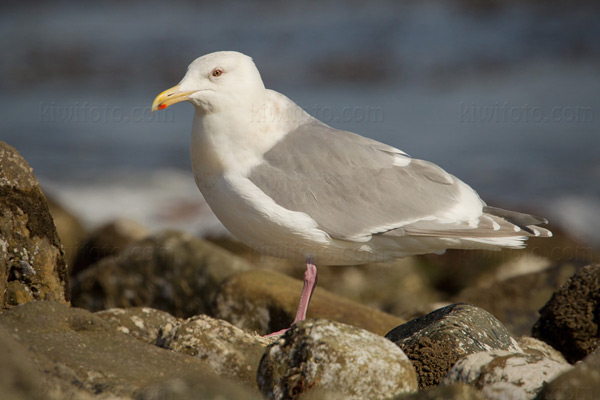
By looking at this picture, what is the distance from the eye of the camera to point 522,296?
765 cm

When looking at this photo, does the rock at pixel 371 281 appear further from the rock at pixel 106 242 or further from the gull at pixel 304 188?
the gull at pixel 304 188

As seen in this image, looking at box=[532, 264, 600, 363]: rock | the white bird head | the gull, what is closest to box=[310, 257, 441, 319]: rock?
box=[532, 264, 600, 363]: rock

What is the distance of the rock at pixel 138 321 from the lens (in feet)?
16.9

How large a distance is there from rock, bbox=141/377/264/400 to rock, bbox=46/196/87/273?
23.3 ft

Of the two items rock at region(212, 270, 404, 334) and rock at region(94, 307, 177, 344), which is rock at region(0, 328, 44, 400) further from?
rock at region(212, 270, 404, 334)

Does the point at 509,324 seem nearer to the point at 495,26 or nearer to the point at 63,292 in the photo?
the point at 63,292

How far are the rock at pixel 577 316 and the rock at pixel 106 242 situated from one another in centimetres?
560

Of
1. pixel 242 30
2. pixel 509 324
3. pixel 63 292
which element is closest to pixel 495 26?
pixel 242 30

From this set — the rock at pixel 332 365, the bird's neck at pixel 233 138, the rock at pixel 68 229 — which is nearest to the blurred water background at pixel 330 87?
the rock at pixel 68 229

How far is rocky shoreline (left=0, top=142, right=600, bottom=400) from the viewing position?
3.42 m

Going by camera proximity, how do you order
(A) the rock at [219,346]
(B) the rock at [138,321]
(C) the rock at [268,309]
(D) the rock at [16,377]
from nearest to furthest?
1. (D) the rock at [16,377]
2. (A) the rock at [219,346]
3. (B) the rock at [138,321]
4. (C) the rock at [268,309]

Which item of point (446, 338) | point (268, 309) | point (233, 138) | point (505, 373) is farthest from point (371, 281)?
point (505, 373)

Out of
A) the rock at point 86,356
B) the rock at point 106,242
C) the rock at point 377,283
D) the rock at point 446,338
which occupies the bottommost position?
the rock at point 377,283

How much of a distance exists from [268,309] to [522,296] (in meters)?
3.07
